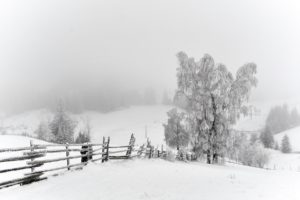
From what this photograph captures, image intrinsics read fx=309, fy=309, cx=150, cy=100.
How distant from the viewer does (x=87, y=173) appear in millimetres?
13805

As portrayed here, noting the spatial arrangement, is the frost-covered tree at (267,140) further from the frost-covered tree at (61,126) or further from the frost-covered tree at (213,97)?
the frost-covered tree at (213,97)

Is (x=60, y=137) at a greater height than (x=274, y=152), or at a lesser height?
greater

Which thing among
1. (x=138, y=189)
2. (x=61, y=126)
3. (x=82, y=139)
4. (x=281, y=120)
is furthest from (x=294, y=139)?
(x=138, y=189)

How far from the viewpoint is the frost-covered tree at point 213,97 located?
93.9ft

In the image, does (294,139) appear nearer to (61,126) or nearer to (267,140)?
(267,140)

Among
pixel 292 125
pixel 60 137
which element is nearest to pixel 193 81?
pixel 60 137

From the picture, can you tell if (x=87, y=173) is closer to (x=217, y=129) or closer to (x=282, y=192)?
(x=282, y=192)

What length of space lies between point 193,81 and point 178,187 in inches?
757

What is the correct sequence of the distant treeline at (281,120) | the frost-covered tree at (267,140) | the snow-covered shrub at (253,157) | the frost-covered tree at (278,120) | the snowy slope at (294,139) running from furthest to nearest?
the distant treeline at (281,120)
the frost-covered tree at (278,120)
the snowy slope at (294,139)
the frost-covered tree at (267,140)
the snow-covered shrub at (253,157)

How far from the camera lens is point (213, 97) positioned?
95.6 feet

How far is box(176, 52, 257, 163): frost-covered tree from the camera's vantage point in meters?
28.6

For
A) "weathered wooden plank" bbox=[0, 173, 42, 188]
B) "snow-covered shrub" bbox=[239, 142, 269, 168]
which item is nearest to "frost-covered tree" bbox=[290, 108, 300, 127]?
"snow-covered shrub" bbox=[239, 142, 269, 168]

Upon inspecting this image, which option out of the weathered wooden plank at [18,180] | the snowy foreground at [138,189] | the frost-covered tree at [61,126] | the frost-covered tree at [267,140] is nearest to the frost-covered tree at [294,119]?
the frost-covered tree at [267,140]

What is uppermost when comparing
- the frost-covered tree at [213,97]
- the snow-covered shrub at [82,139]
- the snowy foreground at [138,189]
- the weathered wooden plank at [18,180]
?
the frost-covered tree at [213,97]
